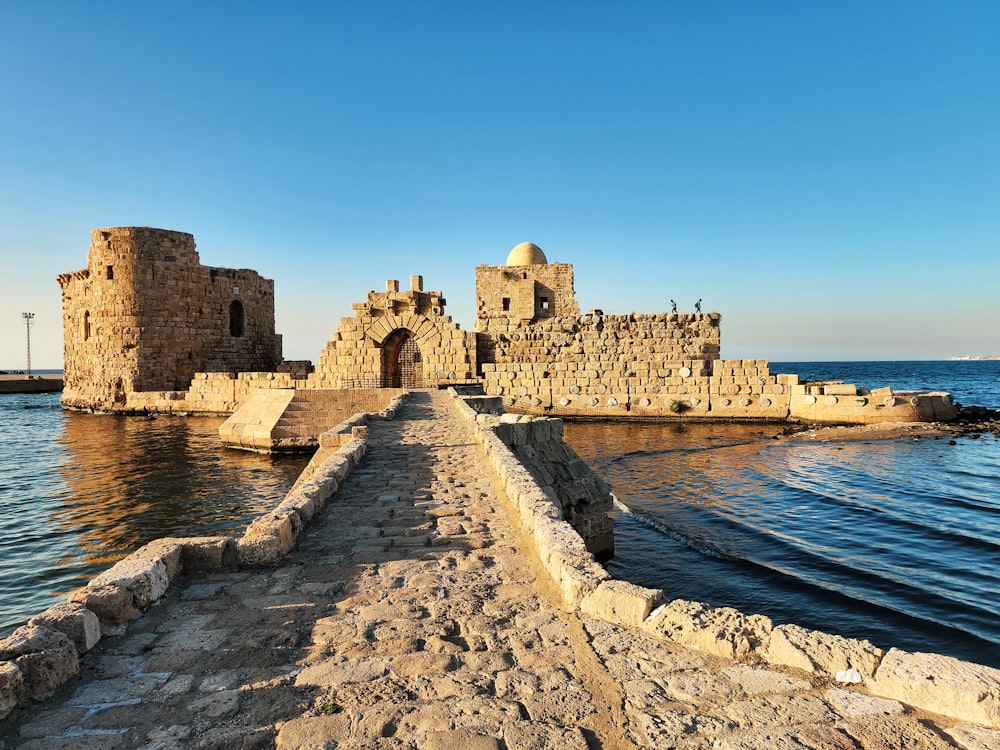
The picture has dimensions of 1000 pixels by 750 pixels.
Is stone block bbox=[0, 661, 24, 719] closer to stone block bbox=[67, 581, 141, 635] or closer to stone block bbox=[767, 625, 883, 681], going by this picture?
stone block bbox=[67, 581, 141, 635]

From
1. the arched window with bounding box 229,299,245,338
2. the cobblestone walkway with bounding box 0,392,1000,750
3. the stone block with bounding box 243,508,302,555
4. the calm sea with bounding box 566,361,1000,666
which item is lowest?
the calm sea with bounding box 566,361,1000,666

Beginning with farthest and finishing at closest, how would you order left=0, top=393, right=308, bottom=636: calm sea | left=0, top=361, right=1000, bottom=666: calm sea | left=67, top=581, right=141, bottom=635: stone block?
left=0, top=393, right=308, bottom=636: calm sea < left=0, top=361, right=1000, bottom=666: calm sea < left=67, top=581, right=141, bottom=635: stone block

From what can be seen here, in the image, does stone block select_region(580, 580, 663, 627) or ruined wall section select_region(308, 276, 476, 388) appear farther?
ruined wall section select_region(308, 276, 476, 388)

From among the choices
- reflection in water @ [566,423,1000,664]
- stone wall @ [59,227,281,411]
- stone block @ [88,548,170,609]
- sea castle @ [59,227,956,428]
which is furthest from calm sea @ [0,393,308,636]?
stone wall @ [59,227,281,411]

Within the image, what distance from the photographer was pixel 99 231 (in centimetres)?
2478

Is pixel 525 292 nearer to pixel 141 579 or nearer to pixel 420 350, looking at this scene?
pixel 420 350

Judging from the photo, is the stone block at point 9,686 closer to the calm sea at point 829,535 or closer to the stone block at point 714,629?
the stone block at point 714,629

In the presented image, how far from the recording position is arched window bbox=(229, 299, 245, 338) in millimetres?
28500

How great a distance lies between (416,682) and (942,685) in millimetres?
2183

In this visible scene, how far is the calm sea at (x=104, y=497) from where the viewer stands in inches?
281

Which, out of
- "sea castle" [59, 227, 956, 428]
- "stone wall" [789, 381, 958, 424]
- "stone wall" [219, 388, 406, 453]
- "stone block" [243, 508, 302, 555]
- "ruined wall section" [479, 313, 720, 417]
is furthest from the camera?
"ruined wall section" [479, 313, 720, 417]

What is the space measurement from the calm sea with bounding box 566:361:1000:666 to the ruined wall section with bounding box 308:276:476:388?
7.71 metres

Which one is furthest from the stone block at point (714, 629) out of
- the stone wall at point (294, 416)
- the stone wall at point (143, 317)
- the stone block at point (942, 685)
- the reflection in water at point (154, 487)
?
the stone wall at point (143, 317)

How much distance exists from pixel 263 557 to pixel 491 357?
18.4 metres
